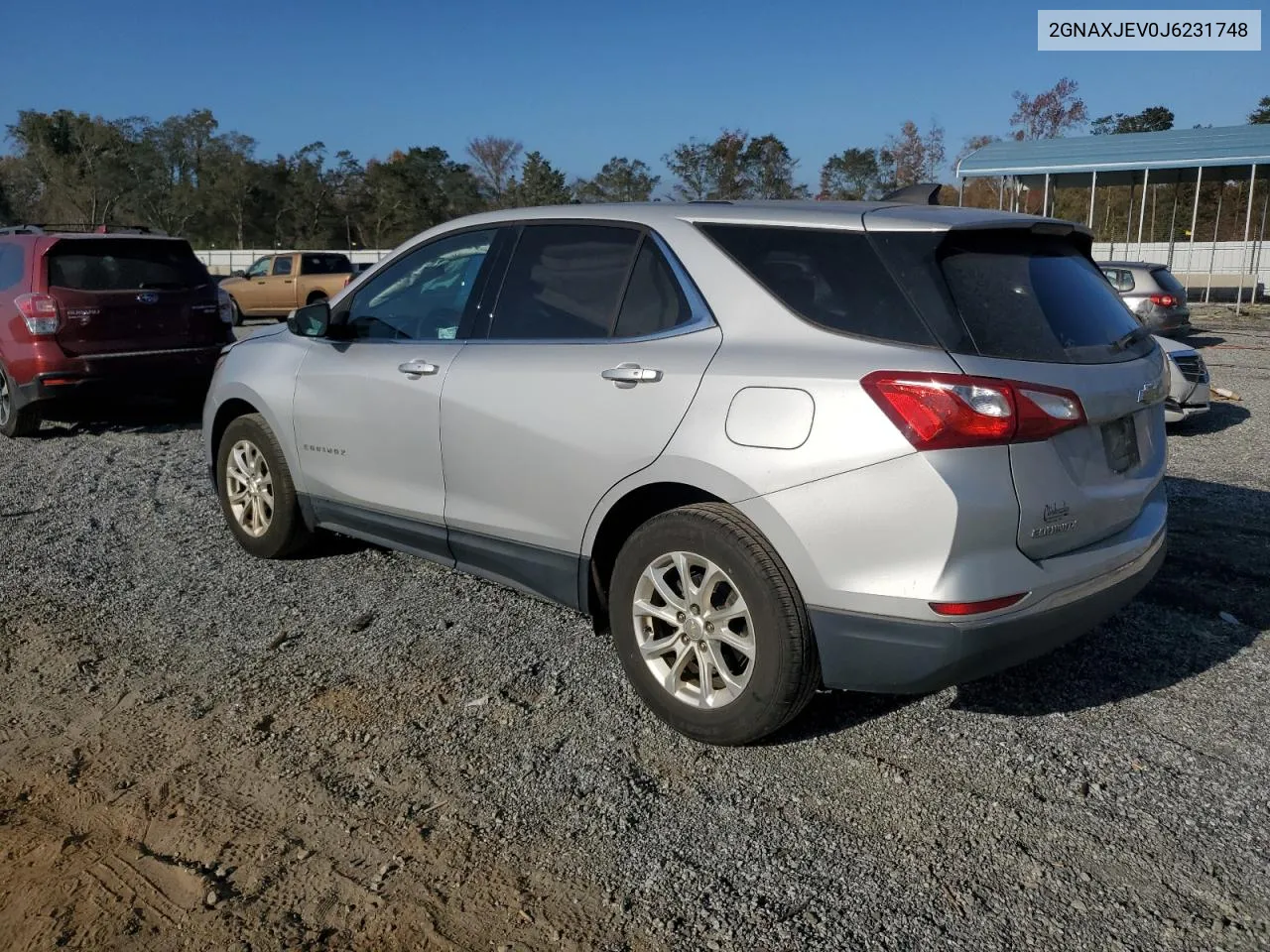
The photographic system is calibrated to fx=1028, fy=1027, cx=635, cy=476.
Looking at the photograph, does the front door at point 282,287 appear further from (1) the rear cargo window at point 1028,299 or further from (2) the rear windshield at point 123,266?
(1) the rear cargo window at point 1028,299

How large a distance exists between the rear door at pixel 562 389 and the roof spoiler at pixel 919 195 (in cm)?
105

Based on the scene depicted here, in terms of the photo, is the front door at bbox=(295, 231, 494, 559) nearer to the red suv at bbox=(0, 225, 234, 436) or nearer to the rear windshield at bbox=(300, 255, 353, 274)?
the red suv at bbox=(0, 225, 234, 436)

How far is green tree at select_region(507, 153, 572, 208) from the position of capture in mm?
45141

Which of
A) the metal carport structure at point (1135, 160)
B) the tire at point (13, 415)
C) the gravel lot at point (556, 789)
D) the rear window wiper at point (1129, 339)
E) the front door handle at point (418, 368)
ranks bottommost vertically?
the gravel lot at point (556, 789)

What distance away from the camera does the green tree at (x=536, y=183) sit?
4514 centimetres

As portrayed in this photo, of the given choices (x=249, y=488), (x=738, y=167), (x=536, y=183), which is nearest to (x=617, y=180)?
(x=738, y=167)

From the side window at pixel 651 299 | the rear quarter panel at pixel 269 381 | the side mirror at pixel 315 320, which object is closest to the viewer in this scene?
the side window at pixel 651 299

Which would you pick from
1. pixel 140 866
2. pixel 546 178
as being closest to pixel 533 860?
pixel 140 866

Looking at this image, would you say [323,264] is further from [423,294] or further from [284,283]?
[423,294]

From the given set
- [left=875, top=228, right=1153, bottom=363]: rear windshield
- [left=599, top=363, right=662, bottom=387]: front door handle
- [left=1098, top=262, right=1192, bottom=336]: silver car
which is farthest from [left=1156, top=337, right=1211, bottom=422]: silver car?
[left=1098, top=262, right=1192, bottom=336]: silver car

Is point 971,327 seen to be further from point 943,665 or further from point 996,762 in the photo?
point 996,762

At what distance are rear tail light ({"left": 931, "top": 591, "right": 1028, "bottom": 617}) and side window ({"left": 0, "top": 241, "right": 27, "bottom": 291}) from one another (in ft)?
27.9

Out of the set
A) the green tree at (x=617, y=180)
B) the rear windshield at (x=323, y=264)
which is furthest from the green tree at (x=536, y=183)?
the rear windshield at (x=323, y=264)

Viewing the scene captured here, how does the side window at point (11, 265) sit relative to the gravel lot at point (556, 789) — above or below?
above
